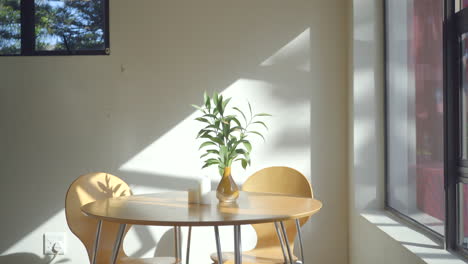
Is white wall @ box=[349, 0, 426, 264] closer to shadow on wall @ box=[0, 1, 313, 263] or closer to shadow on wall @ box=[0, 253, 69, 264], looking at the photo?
shadow on wall @ box=[0, 1, 313, 263]

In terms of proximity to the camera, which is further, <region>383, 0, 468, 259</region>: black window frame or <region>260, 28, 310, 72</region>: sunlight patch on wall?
<region>260, 28, 310, 72</region>: sunlight patch on wall

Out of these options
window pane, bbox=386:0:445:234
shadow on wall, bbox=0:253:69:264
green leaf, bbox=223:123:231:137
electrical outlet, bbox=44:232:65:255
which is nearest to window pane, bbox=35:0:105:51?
electrical outlet, bbox=44:232:65:255

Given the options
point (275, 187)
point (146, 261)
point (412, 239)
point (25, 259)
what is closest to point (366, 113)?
point (275, 187)

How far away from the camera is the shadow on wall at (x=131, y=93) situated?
3900 millimetres

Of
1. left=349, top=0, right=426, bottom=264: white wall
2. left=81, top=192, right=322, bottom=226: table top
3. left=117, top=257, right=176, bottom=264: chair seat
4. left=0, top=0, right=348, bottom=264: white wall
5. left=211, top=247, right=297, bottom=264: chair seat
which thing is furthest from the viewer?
left=0, top=0, right=348, bottom=264: white wall

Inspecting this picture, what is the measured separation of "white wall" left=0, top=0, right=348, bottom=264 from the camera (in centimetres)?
388

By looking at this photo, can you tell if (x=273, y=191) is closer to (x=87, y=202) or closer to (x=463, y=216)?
(x=87, y=202)

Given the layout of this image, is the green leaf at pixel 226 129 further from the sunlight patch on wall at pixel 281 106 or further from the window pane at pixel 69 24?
the window pane at pixel 69 24

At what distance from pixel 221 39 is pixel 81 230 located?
175cm

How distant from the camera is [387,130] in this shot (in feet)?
11.6

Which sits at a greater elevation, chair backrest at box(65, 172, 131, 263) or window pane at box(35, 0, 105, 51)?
window pane at box(35, 0, 105, 51)

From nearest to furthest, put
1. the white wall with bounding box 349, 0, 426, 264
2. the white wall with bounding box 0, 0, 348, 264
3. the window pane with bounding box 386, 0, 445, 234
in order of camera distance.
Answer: the window pane with bounding box 386, 0, 445, 234
the white wall with bounding box 349, 0, 426, 264
the white wall with bounding box 0, 0, 348, 264

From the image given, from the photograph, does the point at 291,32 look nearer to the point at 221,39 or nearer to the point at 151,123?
the point at 221,39

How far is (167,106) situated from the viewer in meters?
3.93
